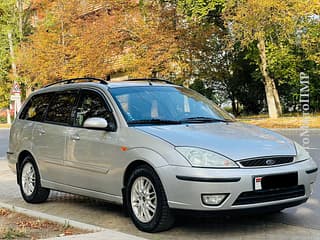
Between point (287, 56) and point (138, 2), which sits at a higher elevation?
point (138, 2)

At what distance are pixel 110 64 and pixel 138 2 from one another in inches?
160

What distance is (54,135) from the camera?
26.0 ft

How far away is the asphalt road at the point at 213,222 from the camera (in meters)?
6.09

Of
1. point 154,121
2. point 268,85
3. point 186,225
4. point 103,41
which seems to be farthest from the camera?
point 268,85

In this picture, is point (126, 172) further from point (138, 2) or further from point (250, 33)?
point (138, 2)

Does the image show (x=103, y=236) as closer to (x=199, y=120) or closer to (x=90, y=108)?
(x=199, y=120)

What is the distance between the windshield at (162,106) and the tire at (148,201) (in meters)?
0.78

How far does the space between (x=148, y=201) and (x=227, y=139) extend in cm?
110

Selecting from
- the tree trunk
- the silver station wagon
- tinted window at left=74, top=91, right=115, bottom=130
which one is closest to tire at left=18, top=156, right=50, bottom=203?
the silver station wagon

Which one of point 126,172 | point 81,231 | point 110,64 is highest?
point 110,64

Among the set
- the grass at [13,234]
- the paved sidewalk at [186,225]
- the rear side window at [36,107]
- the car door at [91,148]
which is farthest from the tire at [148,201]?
the rear side window at [36,107]

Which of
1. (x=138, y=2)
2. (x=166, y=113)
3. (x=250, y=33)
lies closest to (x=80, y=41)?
(x=138, y=2)

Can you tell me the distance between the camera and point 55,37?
35.9 meters

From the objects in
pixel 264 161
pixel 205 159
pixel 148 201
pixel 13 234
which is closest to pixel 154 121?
pixel 148 201
